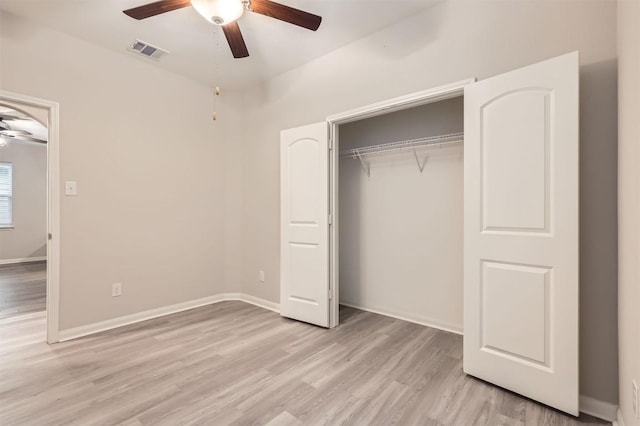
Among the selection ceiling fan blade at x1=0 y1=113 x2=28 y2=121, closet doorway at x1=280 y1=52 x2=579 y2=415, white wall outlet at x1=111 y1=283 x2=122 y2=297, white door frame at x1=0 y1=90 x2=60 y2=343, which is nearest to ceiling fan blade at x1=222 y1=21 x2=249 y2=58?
closet doorway at x1=280 y1=52 x2=579 y2=415

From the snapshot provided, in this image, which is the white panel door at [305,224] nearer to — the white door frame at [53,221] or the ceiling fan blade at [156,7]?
the ceiling fan blade at [156,7]

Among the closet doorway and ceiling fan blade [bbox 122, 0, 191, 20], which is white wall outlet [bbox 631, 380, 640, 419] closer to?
the closet doorway

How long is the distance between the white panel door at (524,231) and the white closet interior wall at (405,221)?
880 mm

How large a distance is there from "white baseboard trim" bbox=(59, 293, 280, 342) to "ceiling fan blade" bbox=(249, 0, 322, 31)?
9.25 feet

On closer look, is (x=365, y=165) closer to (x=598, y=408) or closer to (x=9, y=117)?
(x=598, y=408)

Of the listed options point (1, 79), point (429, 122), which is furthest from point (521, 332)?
point (1, 79)

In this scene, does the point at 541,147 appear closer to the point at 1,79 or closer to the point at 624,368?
the point at 624,368

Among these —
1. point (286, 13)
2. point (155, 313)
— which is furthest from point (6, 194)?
point (286, 13)

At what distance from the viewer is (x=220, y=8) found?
1.83 m

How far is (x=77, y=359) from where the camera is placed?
7.77ft

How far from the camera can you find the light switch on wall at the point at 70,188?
2.75 metres

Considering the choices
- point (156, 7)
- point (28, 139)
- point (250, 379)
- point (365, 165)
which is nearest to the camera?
point (156, 7)

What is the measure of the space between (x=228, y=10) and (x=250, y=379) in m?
2.37

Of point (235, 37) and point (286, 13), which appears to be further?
point (235, 37)
